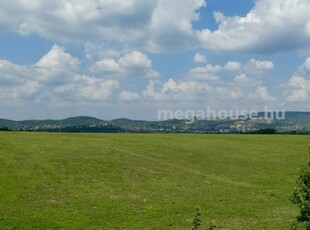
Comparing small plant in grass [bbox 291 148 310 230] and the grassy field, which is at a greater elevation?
small plant in grass [bbox 291 148 310 230]

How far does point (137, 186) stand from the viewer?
36.4 metres

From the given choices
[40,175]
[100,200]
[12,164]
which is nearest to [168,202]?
[100,200]

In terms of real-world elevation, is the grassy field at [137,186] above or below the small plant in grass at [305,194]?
below

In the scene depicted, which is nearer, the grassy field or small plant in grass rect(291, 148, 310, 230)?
small plant in grass rect(291, 148, 310, 230)

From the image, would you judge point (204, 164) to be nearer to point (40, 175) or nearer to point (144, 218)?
point (40, 175)

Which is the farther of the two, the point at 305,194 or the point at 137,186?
the point at 137,186

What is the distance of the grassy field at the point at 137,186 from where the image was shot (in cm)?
2609

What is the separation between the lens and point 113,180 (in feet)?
126

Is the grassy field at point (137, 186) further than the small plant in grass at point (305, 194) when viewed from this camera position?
Yes

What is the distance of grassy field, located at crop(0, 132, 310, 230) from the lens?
26094mm

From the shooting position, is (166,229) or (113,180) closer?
(166,229)

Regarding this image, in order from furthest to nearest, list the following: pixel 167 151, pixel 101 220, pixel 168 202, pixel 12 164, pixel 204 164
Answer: pixel 167 151 → pixel 204 164 → pixel 12 164 → pixel 168 202 → pixel 101 220

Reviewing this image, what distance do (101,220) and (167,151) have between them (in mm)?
34320

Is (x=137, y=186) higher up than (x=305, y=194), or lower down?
lower down
